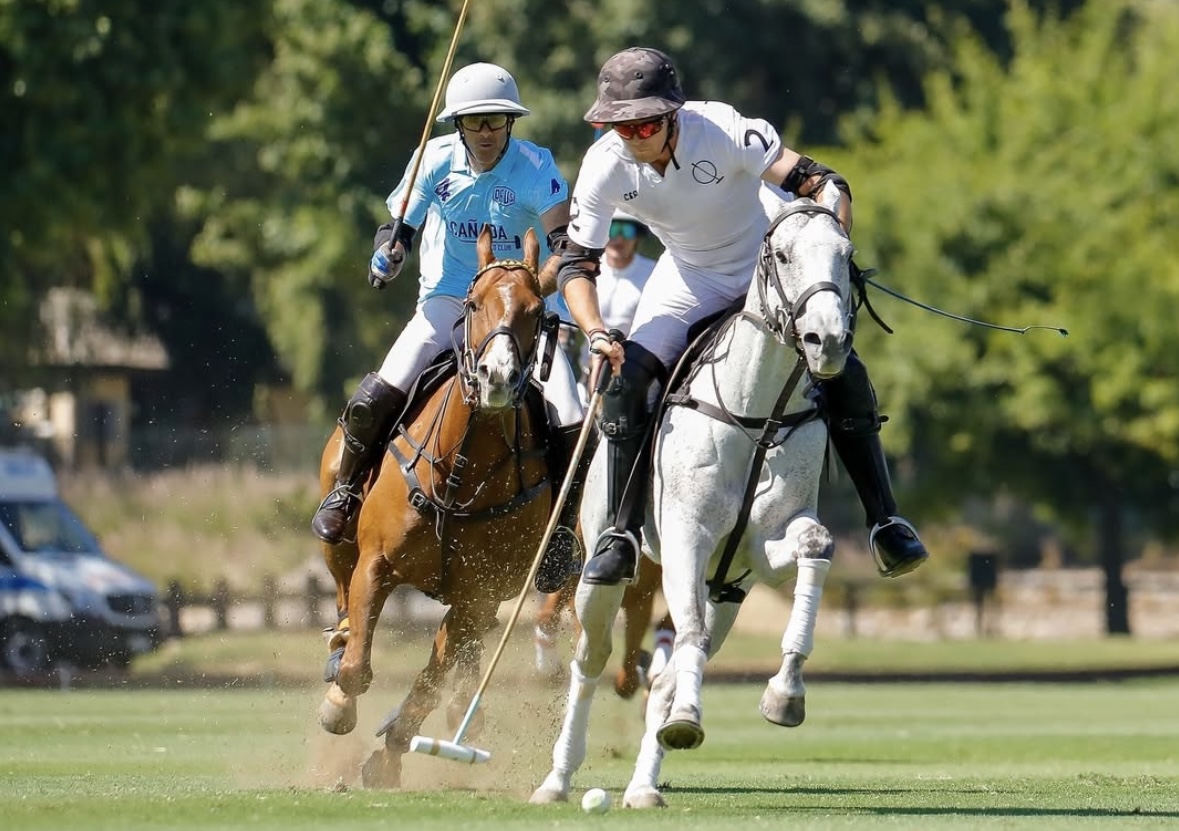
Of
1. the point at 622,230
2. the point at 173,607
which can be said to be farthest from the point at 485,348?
the point at 173,607

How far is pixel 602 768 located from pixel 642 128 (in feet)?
15.1

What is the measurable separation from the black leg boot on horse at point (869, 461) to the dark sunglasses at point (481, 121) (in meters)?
2.40

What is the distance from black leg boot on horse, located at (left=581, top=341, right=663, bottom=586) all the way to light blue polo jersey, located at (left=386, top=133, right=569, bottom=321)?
185 cm

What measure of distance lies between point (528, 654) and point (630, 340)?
2.96 metres

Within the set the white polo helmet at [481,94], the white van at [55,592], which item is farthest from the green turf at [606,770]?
the white van at [55,592]

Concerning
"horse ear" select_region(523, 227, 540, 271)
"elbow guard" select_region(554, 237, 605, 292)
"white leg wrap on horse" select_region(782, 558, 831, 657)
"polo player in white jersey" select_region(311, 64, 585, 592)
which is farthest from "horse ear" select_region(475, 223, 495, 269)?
"white leg wrap on horse" select_region(782, 558, 831, 657)

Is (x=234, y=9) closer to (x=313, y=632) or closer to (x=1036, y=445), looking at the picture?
(x=313, y=632)

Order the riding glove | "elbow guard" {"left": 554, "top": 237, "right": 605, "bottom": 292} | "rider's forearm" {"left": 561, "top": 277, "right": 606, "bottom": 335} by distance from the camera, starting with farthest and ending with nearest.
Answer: the riding glove
"elbow guard" {"left": 554, "top": 237, "right": 605, "bottom": 292}
"rider's forearm" {"left": 561, "top": 277, "right": 606, "bottom": 335}

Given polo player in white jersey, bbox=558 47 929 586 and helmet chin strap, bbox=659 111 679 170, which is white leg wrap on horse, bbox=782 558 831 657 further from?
helmet chin strap, bbox=659 111 679 170

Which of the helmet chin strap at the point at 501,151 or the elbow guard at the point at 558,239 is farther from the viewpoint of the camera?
the helmet chin strap at the point at 501,151

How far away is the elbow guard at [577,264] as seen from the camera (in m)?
10.2

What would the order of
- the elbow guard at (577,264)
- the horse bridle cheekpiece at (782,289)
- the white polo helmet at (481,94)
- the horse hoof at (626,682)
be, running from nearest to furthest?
1. the horse bridle cheekpiece at (782,289)
2. the elbow guard at (577,264)
3. the white polo helmet at (481,94)
4. the horse hoof at (626,682)

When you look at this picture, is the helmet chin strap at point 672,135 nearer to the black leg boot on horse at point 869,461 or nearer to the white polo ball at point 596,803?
the black leg boot on horse at point 869,461

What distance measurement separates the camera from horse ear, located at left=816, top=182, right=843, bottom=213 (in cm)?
981
